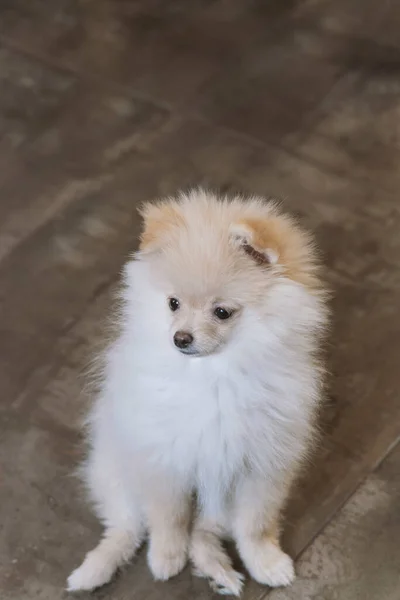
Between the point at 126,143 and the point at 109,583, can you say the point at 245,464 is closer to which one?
the point at 109,583

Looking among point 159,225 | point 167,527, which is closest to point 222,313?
point 159,225

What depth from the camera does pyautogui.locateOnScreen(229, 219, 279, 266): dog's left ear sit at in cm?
122

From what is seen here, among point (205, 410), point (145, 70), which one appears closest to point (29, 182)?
point (145, 70)

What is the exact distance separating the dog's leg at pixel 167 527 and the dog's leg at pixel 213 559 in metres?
0.02

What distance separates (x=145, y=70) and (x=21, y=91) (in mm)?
452

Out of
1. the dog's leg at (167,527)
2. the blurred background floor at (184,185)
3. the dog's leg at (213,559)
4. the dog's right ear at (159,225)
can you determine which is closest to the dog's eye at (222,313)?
the dog's right ear at (159,225)

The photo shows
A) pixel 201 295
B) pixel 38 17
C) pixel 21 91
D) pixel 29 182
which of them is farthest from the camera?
pixel 38 17

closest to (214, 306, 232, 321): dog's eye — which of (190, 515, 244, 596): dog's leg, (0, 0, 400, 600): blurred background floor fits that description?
(190, 515, 244, 596): dog's leg

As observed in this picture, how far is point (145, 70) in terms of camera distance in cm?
293

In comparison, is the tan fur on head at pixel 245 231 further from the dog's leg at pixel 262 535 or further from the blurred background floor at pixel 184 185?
the blurred background floor at pixel 184 185

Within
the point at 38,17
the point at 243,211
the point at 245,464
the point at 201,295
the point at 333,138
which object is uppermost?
the point at 333,138

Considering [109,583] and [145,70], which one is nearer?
[109,583]

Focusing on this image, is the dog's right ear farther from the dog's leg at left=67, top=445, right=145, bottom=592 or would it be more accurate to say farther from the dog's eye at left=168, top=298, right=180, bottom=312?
the dog's leg at left=67, top=445, right=145, bottom=592

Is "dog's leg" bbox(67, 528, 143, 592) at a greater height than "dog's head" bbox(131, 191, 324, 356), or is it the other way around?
"dog's head" bbox(131, 191, 324, 356)
